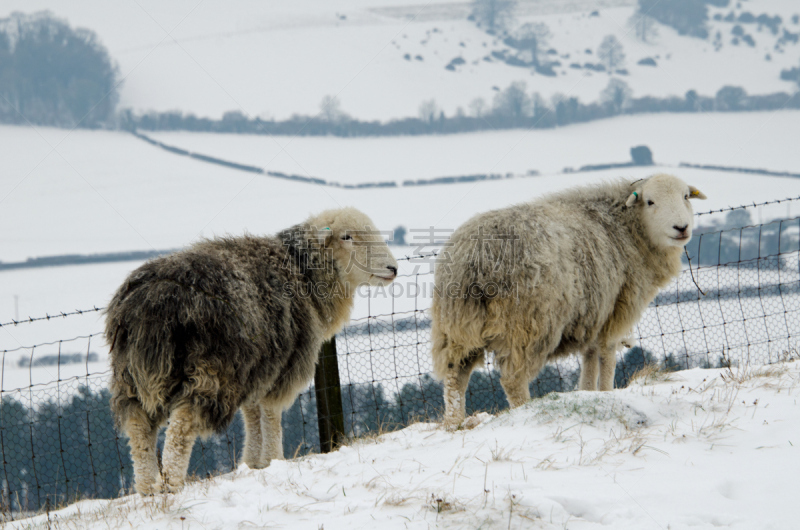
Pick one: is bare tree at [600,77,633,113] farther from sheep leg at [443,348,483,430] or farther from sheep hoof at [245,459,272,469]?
sheep hoof at [245,459,272,469]

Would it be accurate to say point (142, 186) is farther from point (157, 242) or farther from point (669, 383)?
point (669, 383)

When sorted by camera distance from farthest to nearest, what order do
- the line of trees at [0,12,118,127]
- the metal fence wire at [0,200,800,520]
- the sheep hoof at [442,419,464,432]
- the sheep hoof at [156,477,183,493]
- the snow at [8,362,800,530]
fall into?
the line of trees at [0,12,118,127] < the metal fence wire at [0,200,800,520] < the sheep hoof at [442,419,464,432] < the sheep hoof at [156,477,183,493] < the snow at [8,362,800,530]

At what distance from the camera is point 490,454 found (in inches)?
163

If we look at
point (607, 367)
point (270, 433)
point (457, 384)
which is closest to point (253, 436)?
point (270, 433)

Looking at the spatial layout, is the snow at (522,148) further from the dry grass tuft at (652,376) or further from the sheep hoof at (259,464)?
Result: the sheep hoof at (259,464)

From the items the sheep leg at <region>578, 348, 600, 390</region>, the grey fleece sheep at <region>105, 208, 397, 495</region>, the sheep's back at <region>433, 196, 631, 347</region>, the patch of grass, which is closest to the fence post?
the grey fleece sheep at <region>105, 208, 397, 495</region>

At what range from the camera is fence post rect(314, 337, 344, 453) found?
6.81 metres

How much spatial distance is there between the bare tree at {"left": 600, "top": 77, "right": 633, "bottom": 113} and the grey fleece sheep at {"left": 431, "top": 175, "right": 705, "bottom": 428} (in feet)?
520

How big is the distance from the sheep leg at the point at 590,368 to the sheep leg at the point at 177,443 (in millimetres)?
4325

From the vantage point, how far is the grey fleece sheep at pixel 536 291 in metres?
5.86

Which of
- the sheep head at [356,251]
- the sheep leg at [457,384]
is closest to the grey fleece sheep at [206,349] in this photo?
the sheep head at [356,251]

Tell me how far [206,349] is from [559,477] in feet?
9.21

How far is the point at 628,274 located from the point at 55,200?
120 m

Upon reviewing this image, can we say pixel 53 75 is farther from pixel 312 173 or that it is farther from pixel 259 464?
pixel 259 464
